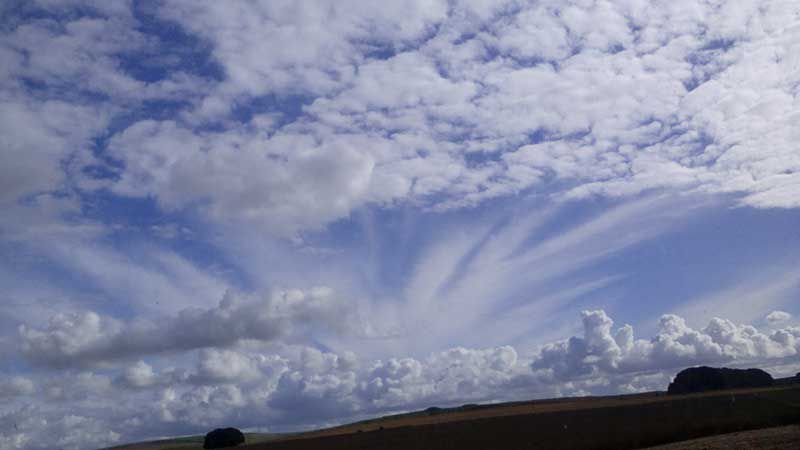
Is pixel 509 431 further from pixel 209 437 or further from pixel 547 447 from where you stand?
pixel 209 437

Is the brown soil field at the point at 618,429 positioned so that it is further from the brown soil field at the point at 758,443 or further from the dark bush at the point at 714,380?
the dark bush at the point at 714,380

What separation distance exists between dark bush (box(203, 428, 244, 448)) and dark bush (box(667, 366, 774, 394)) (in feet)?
309

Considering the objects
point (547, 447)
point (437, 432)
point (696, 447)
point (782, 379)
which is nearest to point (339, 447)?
point (437, 432)

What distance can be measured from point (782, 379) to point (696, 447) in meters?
150

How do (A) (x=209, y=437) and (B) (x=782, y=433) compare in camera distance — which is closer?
(B) (x=782, y=433)

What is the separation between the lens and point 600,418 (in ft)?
256

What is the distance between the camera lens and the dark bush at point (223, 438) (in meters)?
103

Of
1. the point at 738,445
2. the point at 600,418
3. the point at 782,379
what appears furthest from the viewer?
the point at 782,379

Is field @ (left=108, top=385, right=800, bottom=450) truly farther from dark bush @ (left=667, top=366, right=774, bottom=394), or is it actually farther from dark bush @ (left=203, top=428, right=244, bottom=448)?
dark bush @ (left=667, top=366, right=774, bottom=394)

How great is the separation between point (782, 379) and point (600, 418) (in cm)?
11465

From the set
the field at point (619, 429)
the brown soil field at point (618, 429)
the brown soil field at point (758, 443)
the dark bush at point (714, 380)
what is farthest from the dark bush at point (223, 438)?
the dark bush at point (714, 380)

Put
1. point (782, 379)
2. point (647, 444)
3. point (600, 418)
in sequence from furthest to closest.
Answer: point (782, 379), point (600, 418), point (647, 444)

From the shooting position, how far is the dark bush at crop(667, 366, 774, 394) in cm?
14200

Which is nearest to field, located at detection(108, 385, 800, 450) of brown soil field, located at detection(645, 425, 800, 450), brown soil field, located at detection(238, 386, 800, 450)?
brown soil field, located at detection(238, 386, 800, 450)
